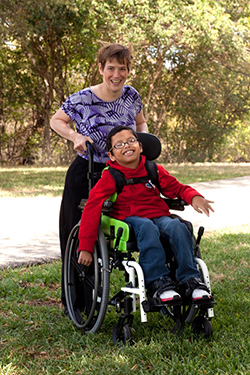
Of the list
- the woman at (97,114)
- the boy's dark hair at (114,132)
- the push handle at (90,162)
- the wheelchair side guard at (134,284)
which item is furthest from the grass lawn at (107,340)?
the boy's dark hair at (114,132)

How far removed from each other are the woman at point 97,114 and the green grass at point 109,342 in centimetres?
41

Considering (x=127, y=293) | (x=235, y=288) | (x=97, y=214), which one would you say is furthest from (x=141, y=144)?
(x=235, y=288)

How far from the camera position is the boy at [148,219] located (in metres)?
2.78

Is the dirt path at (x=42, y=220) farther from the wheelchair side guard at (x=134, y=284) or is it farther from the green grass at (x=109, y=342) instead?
the wheelchair side guard at (x=134, y=284)

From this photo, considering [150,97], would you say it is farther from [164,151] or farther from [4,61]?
[4,61]

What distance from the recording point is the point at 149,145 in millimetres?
3455

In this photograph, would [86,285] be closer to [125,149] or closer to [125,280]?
[125,280]

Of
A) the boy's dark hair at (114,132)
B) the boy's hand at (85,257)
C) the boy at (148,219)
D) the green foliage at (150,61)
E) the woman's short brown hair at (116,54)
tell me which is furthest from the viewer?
the green foliage at (150,61)

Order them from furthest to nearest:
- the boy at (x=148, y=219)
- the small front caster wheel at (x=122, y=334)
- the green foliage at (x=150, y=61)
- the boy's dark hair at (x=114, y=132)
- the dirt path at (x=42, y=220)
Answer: the green foliage at (x=150, y=61) → the dirt path at (x=42, y=220) → the boy's dark hair at (x=114, y=132) → the small front caster wheel at (x=122, y=334) → the boy at (x=148, y=219)

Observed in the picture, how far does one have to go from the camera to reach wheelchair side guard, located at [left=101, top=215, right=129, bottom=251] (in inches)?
112

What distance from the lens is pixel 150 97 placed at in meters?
22.5

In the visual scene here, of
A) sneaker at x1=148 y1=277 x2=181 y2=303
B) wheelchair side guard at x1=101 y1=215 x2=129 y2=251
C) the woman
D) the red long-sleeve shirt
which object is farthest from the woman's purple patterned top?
sneaker at x1=148 y1=277 x2=181 y2=303

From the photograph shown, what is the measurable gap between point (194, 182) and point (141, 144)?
367 inches

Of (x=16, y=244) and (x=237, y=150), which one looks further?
(x=237, y=150)
